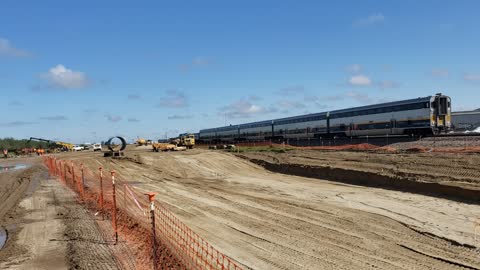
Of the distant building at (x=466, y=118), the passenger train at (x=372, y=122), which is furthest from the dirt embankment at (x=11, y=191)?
the distant building at (x=466, y=118)

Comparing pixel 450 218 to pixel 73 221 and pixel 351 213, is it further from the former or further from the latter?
pixel 73 221

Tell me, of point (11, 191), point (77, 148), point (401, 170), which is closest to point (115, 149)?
point (11, 191)

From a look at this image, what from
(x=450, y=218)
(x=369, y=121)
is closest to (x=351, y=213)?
(x=450, y=218)

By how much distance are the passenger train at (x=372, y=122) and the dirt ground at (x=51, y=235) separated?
30.5 meters

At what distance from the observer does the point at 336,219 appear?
1434 cm

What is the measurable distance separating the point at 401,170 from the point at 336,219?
10.7 meters

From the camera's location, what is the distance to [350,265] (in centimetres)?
952

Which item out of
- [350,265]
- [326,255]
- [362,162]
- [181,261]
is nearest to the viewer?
[181,261]

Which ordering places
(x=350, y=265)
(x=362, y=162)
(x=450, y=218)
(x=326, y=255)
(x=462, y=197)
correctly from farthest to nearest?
(x=362, y=162), (x=462, y=197), (x=450, y=218), (x=326, y=255), (x=350, y=265)

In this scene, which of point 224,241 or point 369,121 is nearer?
point 224,241

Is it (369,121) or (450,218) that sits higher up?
(369,121)

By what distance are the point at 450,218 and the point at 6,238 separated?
14214 millimetres

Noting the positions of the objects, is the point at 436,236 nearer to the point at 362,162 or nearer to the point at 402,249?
the point at 402,249

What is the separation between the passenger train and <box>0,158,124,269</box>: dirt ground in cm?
3045
